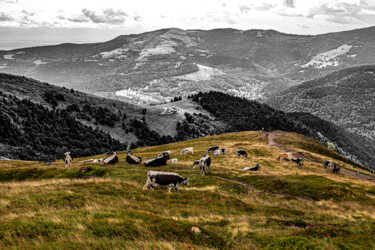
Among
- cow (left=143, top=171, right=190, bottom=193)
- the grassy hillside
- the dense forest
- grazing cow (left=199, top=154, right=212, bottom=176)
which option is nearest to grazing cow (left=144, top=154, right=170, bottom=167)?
the grassy hillside

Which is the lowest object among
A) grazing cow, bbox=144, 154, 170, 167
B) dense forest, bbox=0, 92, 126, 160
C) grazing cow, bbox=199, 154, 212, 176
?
dense forest, bbox=0, 92, 126, 160

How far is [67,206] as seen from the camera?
14.1 metres

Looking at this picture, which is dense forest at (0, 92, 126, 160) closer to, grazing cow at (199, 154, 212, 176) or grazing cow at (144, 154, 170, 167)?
grazing cow at (144, 154, 170, 167)

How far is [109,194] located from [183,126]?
160 metres

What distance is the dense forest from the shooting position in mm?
89312

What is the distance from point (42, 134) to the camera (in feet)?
349

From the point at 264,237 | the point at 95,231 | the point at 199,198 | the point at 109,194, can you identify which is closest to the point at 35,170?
the point at 109,194

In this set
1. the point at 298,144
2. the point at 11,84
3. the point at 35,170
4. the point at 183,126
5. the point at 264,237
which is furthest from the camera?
the point at 183,126

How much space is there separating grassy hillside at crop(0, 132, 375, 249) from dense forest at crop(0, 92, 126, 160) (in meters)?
73.7

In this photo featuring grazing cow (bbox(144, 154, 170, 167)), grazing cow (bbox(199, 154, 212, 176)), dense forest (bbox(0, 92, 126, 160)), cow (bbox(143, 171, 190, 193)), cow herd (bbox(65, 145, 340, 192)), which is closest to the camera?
cow (bbox(143, 171, 190, 193))

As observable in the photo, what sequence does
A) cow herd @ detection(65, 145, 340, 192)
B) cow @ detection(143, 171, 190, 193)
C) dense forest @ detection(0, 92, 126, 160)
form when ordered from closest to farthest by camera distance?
cow @ detection(143, 171, 190, 193)
cow herd @ detection(65, 145, 340, 192)
dense forest @ detection(0, 92, 126, 160)

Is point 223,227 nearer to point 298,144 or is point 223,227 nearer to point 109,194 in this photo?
point 109,194

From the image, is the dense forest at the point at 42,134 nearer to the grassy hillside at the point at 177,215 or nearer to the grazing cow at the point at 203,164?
the grazing cow at the point at 203,164

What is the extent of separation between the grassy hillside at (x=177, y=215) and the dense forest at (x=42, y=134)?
73.7 meters
